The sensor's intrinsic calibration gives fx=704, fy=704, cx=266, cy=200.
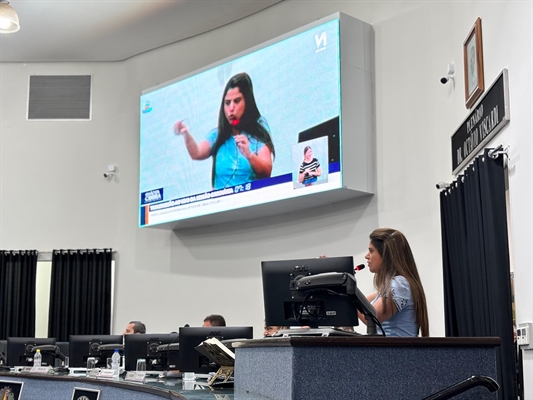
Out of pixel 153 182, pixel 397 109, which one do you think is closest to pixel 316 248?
pixel 397 109

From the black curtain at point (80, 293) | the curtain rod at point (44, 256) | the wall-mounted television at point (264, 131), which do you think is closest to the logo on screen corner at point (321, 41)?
the wall-mounted television at point (264, 131)

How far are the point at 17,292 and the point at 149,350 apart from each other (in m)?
4.45

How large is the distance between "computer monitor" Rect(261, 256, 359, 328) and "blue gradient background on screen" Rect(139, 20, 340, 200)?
3194 mm

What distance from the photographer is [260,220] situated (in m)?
7.09

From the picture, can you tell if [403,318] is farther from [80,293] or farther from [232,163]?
[80,293]

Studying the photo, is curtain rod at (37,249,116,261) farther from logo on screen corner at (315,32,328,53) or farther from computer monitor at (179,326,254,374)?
computer monitor at (179,326,254,374)

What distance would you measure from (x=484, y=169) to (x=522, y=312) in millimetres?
863

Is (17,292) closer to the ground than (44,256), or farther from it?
closer to the ground

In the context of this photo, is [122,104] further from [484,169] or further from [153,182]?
[484,169]

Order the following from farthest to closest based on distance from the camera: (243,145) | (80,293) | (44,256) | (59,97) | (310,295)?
(59,97) → (44,256) → (80,293) → (243,145) → (310,295)

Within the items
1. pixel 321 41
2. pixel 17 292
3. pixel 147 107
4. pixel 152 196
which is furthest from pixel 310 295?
pixel 17 292

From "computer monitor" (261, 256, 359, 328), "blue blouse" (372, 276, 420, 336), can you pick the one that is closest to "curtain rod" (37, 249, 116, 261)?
"computer monitor" (261, 256, 359, 328)

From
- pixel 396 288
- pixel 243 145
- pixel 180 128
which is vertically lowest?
pixel 396 288

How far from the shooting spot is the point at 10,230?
8633mm
